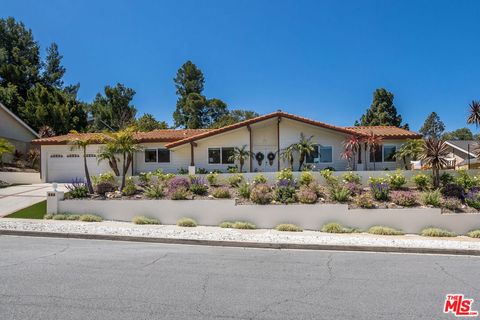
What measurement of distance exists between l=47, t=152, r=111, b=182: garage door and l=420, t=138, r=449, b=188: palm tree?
760 inches

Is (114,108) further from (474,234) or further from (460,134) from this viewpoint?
(460,134)

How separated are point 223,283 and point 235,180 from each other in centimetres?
1077

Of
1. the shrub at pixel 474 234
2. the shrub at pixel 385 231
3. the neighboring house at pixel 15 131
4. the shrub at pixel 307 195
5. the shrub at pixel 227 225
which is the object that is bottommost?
the shrub at pixel 474 234

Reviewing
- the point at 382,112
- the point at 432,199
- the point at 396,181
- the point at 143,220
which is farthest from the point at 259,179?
the point at 382,112

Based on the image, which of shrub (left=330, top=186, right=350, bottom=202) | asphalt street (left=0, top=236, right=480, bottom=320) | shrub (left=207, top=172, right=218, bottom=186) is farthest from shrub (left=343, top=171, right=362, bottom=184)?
asphalt street (left=0, top=236, right=480, bottom=320)

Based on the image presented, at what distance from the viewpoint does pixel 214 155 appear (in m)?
23.6

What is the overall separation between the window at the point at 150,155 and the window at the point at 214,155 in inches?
153

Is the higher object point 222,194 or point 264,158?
point 264,158

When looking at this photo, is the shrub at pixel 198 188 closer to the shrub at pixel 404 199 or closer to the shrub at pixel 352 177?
the shrub at pixel 352 177

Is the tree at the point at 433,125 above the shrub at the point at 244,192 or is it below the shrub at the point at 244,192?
above

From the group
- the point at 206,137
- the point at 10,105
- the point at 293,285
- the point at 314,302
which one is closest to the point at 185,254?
the point at 293,285

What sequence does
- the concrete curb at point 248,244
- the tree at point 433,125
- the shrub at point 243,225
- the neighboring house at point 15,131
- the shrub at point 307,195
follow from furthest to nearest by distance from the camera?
the tree at point 433,125
the neighboring house at point 15,131
the shrub at point 307,195
the shrub at point 243,225
the concrete curb at point 248,244

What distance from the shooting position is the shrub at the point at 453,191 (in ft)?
49.4

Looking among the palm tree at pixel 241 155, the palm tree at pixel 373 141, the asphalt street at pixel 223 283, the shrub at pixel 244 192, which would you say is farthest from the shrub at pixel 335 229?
the palm tree at pixel 241 155
